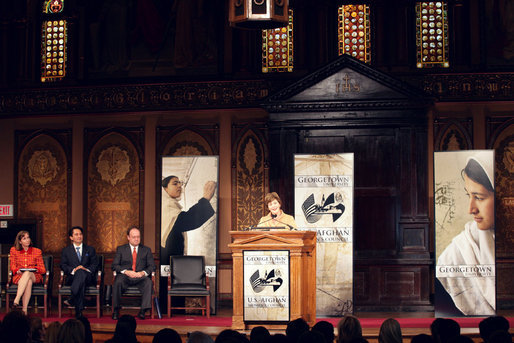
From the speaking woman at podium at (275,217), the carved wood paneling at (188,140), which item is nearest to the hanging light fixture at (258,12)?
the speaking woman at podium at (275,217)

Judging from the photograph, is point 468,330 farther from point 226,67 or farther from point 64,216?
point 64,216

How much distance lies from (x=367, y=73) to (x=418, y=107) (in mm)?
899

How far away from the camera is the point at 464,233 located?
35.4ft

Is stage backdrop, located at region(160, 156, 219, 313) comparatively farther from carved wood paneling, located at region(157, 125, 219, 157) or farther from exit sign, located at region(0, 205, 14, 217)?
exit sign, located at region(0, 205, 14, 217)

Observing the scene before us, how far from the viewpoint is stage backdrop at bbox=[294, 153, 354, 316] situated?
1111cm

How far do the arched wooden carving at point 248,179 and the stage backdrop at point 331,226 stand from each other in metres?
1.83

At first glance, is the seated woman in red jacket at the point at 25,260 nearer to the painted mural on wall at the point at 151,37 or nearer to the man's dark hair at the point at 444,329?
the painted mural on wall at the point at 151,37

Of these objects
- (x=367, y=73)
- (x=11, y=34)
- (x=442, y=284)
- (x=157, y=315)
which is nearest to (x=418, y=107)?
(x=367, y=73)

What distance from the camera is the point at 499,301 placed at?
12430mm

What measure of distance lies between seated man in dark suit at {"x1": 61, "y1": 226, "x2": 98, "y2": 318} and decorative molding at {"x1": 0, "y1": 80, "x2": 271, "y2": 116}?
271 centimetres

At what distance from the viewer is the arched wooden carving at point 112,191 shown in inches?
Result: 528

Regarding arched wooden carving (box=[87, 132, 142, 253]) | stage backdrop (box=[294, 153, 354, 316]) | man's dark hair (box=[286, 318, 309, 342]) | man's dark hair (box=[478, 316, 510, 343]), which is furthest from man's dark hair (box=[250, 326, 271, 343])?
arched wooden carving (box=[87, 132, 142, 253])

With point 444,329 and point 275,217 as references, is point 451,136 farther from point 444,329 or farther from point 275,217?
point 444,329

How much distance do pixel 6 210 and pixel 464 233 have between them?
7398mm
